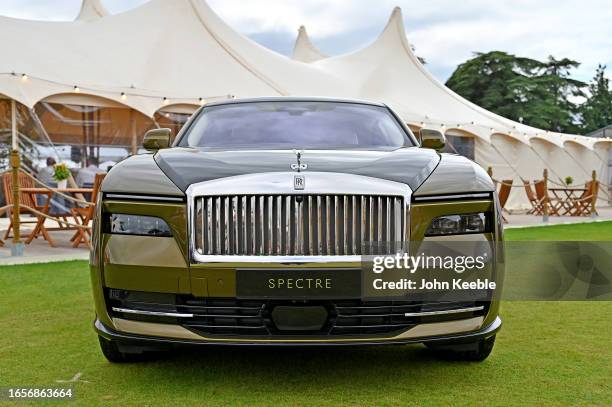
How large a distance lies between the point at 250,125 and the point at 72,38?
13.7 metres

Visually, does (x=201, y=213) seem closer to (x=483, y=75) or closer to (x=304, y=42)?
(x=304, y=42)

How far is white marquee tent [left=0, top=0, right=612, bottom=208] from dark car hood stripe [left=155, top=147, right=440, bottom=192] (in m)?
11.6

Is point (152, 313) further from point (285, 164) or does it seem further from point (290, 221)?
point (285, 164)

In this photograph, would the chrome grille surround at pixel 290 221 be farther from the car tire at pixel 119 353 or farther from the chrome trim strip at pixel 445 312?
the car tire at pixel 119 353

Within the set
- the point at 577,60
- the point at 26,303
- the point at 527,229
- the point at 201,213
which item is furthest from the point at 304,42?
the point at 577,60

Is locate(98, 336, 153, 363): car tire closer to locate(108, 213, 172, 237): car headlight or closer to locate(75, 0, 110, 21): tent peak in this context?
locate(108, 213, 172, 237): car headlight

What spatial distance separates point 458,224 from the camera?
2.80m

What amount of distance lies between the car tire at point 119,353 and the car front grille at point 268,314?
0.53 metres

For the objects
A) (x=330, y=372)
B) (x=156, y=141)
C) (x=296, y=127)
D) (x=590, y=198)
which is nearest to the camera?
(x=330, y=372)

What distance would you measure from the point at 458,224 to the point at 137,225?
1.32m

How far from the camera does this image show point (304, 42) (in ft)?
106

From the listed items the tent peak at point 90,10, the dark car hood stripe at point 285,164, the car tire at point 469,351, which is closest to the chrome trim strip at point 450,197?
the dark car hood stripe at point 285,164

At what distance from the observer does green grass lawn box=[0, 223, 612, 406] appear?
2791 mm

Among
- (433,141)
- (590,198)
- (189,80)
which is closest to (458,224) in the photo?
(433,141)
